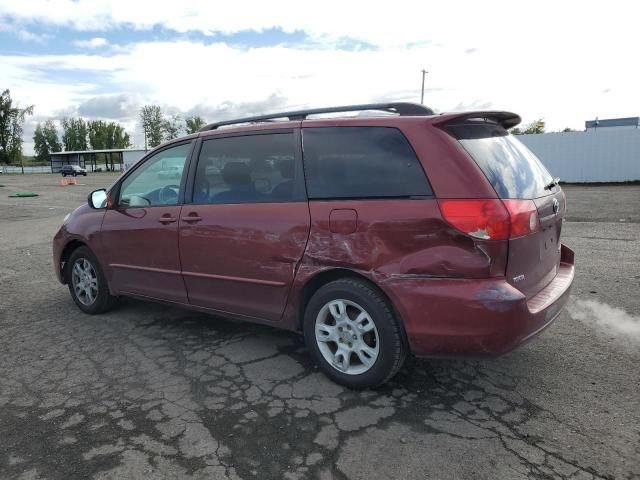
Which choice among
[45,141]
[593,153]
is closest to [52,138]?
[45,141]

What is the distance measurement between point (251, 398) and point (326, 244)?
108cm

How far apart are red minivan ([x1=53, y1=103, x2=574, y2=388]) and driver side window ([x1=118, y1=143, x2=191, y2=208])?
3 cm

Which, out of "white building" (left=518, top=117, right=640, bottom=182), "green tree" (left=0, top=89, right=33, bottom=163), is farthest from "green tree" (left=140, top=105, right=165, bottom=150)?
"white building" (left=518, top=117, right=640, bottom=182)

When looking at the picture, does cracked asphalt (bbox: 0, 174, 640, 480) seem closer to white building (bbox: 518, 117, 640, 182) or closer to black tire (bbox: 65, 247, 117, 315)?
black tire (bbox: 65, 247, 117, 315)

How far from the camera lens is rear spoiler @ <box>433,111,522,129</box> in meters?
3.12

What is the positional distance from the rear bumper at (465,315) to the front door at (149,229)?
1974 mm

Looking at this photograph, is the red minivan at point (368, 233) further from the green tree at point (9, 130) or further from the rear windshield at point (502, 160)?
the green tree at point (9, 130)

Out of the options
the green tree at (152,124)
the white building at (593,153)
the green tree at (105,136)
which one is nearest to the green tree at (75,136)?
the green tree at (105,136)

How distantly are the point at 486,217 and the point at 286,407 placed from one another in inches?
64.0

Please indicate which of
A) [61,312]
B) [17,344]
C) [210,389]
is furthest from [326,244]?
[61,312]

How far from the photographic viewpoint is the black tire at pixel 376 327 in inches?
121

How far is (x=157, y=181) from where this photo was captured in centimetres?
446

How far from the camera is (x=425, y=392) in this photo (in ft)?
10.7

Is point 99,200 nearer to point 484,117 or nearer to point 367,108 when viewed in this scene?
point 367,108
